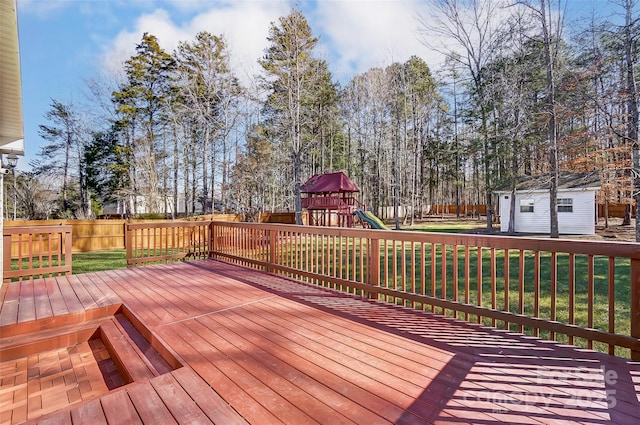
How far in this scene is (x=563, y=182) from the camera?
52.0 feet

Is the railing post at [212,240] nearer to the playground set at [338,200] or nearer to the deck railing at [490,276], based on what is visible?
the deck railing at [490,276]

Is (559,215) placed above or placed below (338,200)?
below

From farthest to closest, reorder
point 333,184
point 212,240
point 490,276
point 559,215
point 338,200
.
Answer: point 333,184 → point 338,200 → point 559,215 → point 212,240 → point 490,276

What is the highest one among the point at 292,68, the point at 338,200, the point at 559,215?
the point at 292,68

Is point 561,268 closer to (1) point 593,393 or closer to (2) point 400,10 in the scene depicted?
(1) point 593,393

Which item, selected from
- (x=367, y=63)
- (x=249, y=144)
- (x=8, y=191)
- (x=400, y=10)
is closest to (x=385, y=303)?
(x=400, y=10)

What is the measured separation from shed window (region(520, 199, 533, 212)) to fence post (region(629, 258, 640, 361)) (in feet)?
54.0

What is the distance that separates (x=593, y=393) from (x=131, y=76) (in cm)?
2342

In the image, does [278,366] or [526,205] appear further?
[526,205]

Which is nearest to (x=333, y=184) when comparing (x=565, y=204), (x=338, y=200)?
(x=338, y=200)

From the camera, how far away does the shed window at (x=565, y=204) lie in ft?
50.2

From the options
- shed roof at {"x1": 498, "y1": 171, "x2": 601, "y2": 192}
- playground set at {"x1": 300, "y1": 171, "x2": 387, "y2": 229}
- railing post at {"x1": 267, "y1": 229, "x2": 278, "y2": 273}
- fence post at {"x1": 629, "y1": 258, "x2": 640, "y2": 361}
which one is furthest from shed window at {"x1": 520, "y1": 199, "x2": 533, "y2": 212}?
fence post at {"x1": 629, "y1": 258, "x2": 640, "y2": 361}

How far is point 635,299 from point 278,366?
7.72 ft

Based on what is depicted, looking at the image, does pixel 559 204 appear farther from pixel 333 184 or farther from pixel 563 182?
pixel 333 184
